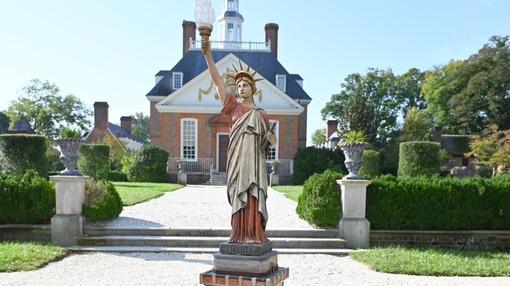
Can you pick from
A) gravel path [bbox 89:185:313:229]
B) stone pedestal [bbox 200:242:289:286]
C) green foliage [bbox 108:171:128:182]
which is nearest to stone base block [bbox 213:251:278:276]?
stone pedestal [bbox 200:242:289:286]

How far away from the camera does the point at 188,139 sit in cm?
3180

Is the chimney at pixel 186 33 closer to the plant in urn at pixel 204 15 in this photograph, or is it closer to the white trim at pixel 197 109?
the white trim at pixel 197 109

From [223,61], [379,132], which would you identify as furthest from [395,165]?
[223,61]

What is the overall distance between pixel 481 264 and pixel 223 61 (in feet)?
83.6

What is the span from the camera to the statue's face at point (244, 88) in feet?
16.3

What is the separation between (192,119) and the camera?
31641 millimetres

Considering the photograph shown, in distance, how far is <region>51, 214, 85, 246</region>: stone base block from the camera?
30.6 feet

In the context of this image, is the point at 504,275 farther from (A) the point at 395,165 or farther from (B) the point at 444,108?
(B) the point at 444,108

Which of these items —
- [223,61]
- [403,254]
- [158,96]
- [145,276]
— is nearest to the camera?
[145,276]

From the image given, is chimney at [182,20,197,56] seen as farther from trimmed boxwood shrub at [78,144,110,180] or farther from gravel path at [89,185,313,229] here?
gravel path at [89,185,313,229]

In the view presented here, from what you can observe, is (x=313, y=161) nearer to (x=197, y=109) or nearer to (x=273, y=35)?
(x=197, y=109)

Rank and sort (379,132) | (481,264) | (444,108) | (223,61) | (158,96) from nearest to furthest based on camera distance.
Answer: (481,264) < (223,61) < (158,96) < (379,132) < (444,108)

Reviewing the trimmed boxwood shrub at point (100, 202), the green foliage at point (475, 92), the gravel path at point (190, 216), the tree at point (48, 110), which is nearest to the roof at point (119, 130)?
the tree at point (48, 110)

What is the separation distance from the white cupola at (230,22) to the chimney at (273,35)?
2741mm
